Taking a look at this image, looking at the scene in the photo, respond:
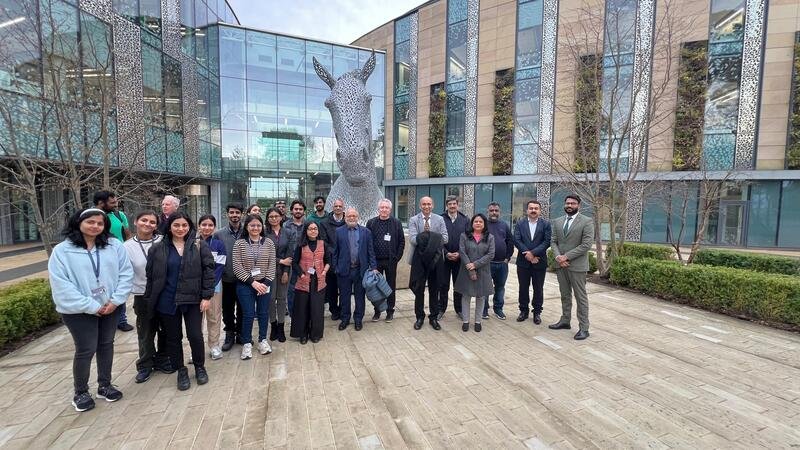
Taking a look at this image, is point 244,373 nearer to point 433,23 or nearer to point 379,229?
point 379,229

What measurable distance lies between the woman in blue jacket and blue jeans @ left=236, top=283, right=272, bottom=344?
3.72ft

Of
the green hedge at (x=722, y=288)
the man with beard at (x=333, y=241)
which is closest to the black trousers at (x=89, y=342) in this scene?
the man with beard at (x=333, y=241)

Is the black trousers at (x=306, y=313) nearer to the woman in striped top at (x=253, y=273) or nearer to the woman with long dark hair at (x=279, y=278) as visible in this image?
the woman with long dark hair at (x=279, y=278)

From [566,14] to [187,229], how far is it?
1950cm

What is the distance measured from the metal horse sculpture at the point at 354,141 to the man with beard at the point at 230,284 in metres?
1.92

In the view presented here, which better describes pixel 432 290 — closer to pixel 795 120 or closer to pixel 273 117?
pixel 273 117

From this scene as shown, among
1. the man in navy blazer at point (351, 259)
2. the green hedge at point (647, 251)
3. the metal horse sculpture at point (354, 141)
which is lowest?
the green hedge at point (647, 251)

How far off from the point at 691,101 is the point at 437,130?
11765mm

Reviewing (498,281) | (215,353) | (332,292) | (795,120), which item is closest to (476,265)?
(498,281)

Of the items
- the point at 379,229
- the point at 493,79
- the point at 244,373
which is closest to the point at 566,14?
the point at 493,79

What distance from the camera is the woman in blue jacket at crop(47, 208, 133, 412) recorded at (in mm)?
2850

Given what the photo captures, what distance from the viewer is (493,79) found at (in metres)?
19.0

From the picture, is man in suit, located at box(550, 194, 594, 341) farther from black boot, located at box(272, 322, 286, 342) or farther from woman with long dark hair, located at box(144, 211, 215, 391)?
woman with long dark hair, located at box(144, 211, 215, 391)

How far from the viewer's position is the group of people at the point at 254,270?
10.0 ft
